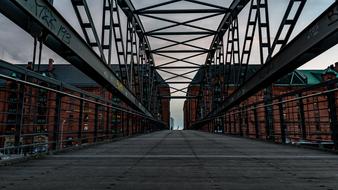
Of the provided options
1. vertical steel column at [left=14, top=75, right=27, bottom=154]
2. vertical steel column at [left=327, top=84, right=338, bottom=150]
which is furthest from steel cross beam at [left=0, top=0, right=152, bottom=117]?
vertical steel column at [left=327, top=84, right=338, bottom=150]

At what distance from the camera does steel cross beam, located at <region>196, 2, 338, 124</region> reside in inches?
143

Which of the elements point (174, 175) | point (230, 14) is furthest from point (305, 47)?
point (230, 14)

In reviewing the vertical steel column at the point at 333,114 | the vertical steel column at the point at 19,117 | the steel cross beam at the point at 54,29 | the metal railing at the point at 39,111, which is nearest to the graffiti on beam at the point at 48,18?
the steel cross beam at the point at 54,29

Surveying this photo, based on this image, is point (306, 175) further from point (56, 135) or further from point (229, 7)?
point (229, 7)

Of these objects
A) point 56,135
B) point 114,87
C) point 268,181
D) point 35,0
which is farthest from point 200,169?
point 114,87

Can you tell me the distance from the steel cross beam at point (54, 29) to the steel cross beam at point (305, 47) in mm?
4380

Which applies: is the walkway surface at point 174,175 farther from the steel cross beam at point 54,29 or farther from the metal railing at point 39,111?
the steel cross beam at point 54,29

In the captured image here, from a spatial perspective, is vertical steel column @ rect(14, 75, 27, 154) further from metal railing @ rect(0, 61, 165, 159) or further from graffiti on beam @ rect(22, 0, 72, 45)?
graffiti on beam @ rect(22, 0, 72, 45)

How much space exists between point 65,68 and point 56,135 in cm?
5322

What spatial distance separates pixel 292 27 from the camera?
529cm

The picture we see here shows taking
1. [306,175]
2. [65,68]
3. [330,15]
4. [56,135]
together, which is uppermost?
[65,68]

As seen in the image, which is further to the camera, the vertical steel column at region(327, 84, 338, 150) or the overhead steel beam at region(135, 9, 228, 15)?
the overhead steel beam at region(135, 9, 228, 15)

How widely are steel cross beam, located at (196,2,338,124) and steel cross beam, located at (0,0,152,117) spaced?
14.4 ft

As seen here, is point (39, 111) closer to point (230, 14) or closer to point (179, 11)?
point (179, 11)
